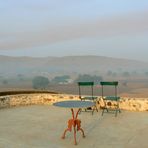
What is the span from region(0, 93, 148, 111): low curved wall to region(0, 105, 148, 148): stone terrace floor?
410 millimetres

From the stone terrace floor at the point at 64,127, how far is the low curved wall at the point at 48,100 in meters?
0.41

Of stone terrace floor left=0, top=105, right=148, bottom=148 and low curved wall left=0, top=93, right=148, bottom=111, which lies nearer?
stone terrace floor left=0, top=105, right=148, bottom=148

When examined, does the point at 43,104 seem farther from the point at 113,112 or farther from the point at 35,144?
the point at 35,144

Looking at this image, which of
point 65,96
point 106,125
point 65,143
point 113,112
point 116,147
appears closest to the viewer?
point 116,147

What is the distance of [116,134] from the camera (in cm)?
566

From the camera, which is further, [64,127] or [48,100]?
[48,100]

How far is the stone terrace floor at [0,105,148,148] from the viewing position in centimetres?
505

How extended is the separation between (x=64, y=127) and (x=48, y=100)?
3.80 m

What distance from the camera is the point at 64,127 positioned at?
20.9ft

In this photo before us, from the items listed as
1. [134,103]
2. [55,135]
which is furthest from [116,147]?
[134,103]

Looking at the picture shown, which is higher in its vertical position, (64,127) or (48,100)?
(48,100)

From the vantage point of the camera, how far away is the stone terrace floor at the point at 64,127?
505cm

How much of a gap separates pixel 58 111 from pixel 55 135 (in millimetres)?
3023

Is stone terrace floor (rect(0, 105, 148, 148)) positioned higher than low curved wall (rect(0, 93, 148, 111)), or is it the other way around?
low curved wall (rect(0, 93, 148, 111))
